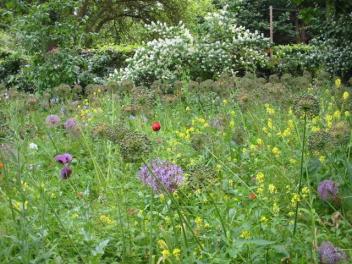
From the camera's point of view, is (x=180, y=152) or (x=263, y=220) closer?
(x=263, y=220)

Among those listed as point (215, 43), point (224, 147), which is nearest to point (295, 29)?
point (215, 43)

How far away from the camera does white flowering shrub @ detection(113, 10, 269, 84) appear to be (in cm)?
856

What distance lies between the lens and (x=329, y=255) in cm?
147

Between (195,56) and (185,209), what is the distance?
21.4ft

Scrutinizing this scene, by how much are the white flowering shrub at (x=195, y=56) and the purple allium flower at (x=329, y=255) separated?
668cm

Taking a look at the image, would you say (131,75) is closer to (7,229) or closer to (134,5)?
(7,229)

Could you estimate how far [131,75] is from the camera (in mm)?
8484

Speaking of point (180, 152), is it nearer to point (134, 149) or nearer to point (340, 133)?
point (340, 133)

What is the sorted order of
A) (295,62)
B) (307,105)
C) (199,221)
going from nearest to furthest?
(307,105) → (199,221) → (295,62)

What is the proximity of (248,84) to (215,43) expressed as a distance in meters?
4.57

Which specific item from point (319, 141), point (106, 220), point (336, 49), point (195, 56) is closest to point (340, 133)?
point (319, 141)

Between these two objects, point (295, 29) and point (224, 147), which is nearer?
point (224, 147)

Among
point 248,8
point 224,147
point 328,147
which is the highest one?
point 328,147

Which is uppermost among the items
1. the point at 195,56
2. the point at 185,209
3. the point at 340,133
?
the point at 340,133
